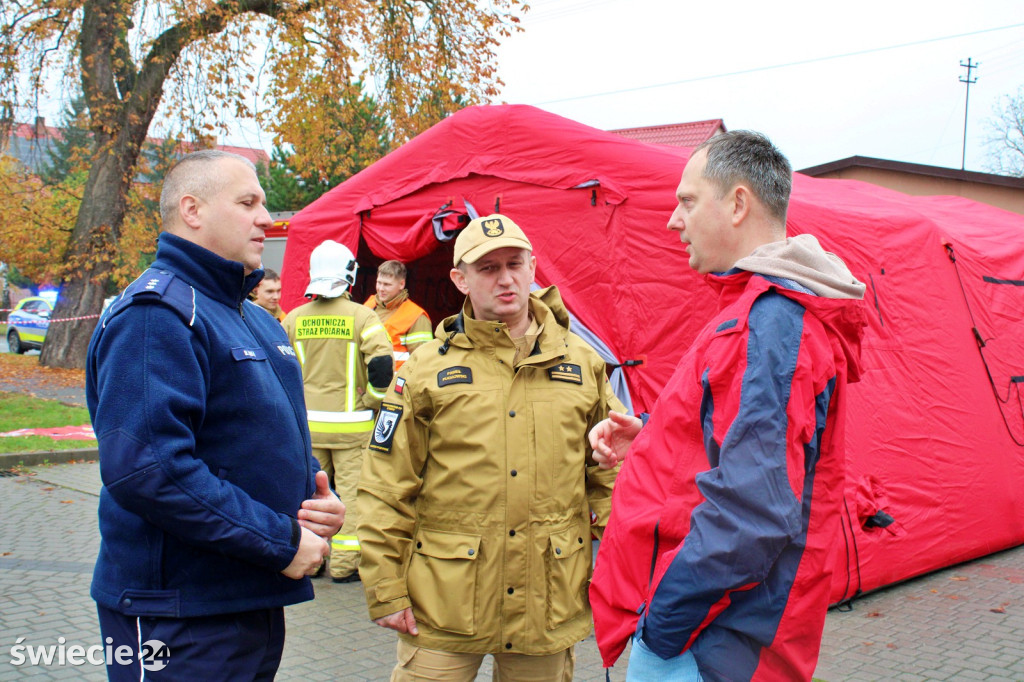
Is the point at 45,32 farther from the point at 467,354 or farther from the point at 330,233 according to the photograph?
the point at 467,354

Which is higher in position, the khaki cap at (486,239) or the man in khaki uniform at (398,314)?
the khaki cap at (486,239)

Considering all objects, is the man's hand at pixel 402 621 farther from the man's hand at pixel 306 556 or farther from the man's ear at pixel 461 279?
the man's ear at pixel 461 279

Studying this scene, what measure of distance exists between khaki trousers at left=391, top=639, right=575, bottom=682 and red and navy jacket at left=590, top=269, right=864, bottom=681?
80 cm

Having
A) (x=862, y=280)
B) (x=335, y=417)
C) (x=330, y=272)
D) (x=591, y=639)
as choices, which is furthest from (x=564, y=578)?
(x=862, y=280)

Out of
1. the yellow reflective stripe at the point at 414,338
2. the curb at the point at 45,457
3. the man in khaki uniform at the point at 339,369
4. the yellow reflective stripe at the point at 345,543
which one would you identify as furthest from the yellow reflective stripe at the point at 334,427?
the curb at the point at 45,457

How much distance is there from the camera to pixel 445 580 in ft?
8.77

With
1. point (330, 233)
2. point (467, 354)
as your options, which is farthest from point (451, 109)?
point (467, 354)

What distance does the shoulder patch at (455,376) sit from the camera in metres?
2.76

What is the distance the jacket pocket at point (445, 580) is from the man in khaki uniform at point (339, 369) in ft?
10.8

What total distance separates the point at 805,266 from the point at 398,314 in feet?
18.3

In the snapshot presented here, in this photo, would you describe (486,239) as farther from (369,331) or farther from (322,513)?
(369,331)

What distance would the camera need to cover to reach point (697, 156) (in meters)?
2.08

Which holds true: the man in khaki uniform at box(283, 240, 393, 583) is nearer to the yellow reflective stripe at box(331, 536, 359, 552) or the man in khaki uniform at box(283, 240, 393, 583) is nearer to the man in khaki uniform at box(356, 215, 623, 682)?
the yellow reflective stripe at box(331, 536, 359, 552)

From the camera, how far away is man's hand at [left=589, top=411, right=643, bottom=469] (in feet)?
7.93
